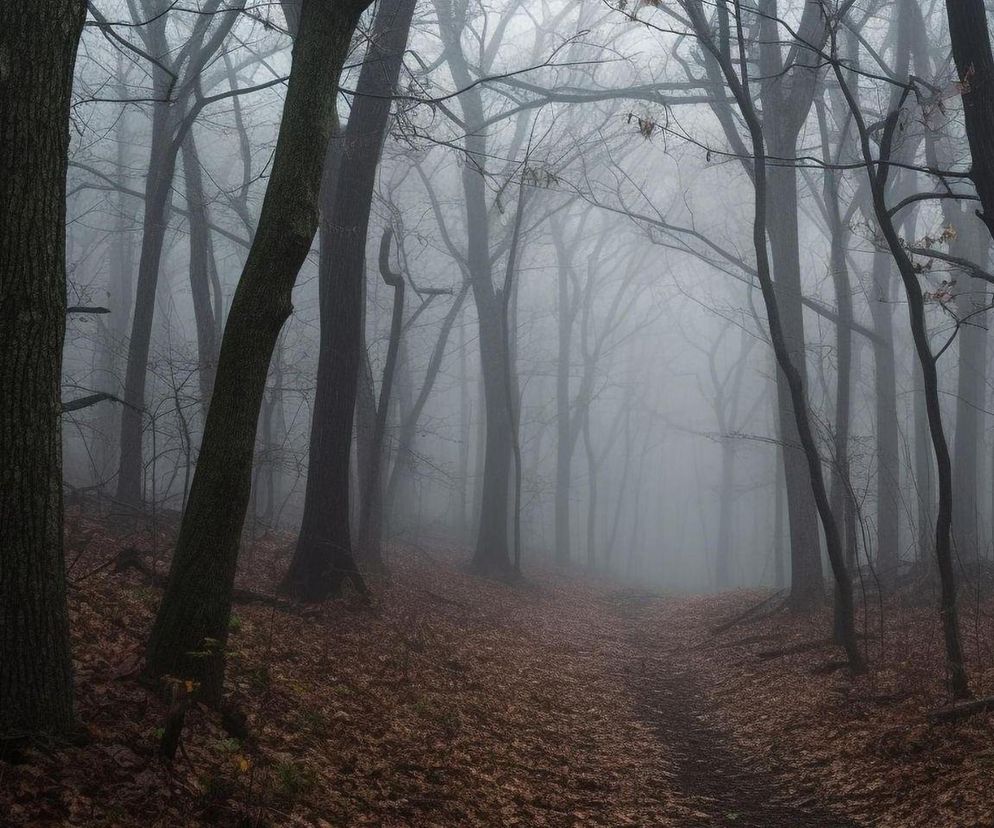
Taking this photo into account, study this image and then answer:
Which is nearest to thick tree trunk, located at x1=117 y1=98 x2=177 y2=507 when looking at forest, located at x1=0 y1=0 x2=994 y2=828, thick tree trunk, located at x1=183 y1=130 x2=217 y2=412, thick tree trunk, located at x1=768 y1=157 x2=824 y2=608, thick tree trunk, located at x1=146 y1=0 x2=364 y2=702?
forest, located at x1=0 y1=0 x2=994 y2=828

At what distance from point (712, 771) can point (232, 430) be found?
4.48m

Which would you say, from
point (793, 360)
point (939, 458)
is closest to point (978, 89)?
point (939, 458)

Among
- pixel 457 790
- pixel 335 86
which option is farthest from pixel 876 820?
pixel 335 86

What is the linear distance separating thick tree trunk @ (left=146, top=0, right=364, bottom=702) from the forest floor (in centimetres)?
35

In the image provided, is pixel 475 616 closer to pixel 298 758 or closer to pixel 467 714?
pixel 467 714

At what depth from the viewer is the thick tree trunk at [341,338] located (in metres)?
9.02

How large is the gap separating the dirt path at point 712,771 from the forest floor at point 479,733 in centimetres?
2

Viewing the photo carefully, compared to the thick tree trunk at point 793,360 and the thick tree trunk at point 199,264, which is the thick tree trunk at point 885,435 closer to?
the thick tree trunk at point 793,360

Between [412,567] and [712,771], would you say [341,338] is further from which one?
[412,567]

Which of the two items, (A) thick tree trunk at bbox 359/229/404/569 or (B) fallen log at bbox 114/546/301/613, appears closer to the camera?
(B) fallen log at bbox 114/546/301/613

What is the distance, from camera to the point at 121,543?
29.5ft

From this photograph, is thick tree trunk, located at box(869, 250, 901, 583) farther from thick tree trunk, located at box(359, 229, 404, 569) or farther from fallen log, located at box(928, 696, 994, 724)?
thick tree trunk, located at box(359, 229, 404, 569)

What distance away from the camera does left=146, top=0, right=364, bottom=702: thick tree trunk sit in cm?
472

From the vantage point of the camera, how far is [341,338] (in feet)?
31.1
